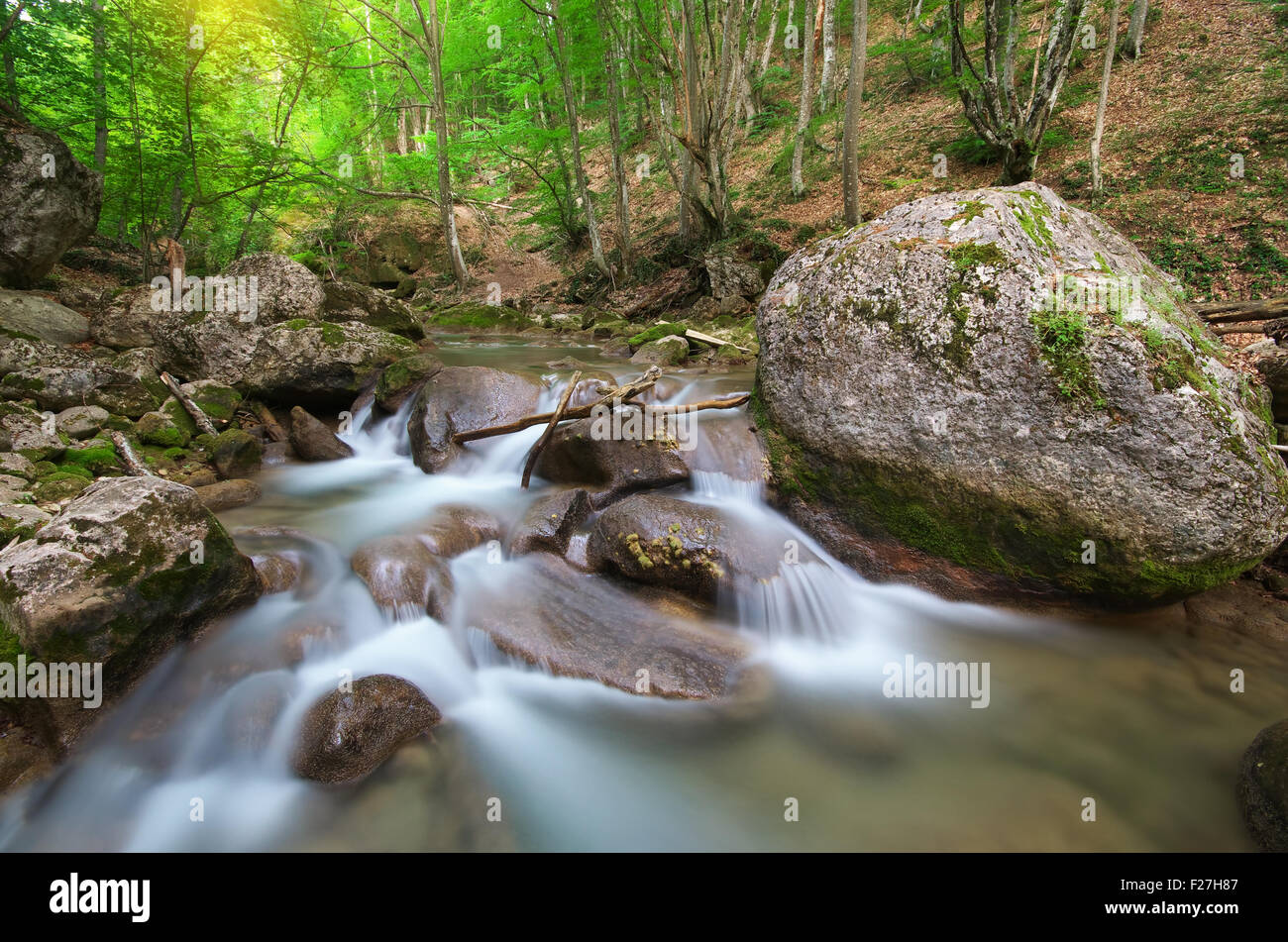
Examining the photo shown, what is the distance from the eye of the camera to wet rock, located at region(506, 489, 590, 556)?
187 inches

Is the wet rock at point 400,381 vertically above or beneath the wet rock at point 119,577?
above

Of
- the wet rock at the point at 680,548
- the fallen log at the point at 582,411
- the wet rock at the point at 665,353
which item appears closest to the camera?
the wet rock at the point at 680,548

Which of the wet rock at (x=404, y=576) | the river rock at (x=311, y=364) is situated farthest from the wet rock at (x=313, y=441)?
the wet rock at (x=404, y=576)

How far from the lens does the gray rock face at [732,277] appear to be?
12.4 m

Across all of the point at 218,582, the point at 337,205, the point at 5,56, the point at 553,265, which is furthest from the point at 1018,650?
the point at 337,205

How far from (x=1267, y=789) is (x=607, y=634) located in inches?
134

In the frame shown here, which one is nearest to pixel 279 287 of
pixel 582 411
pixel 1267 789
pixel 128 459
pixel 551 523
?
pixel 128 459

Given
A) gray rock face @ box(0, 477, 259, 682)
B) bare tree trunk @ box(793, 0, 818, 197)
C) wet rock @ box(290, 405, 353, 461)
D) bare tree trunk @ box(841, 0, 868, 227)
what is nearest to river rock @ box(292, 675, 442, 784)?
gray rock face @ box(0, 477, 259, 682)

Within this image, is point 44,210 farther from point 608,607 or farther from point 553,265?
point 553,265

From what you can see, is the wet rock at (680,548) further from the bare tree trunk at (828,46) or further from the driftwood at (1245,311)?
the bare tree trunk at (828,46)

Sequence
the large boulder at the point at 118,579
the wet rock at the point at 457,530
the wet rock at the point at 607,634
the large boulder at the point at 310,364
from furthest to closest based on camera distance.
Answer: the large boulder at the point at 310,364
the wet rock at the point at 457,530
the wet rock at the point at 607,634
the large boulder at the point at 118,579

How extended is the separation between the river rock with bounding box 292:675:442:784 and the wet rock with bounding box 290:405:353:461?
14.3 ft

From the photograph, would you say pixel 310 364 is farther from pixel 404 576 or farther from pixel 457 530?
pixel 404 576

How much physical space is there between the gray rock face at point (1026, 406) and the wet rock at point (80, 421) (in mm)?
6871
